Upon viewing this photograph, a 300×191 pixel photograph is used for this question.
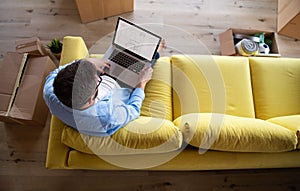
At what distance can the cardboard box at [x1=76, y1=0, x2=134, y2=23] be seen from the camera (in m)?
1.90

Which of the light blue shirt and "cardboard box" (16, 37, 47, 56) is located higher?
"cardboard box" (16, 37, 47, 56)

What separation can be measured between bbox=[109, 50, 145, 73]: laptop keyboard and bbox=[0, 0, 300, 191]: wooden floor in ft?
1.81

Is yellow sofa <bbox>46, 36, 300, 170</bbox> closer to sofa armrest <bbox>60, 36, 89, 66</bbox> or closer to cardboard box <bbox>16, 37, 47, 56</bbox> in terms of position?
sofa armrest <bbox>60, 36, 89, 66</bbox>

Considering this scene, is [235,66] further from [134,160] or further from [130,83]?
[134,160]

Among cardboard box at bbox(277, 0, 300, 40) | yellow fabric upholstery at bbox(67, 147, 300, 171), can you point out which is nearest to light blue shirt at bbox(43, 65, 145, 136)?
yellow fabric upholstery at bbox(67, 147, 300, 171)

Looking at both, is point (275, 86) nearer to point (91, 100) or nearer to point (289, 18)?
point (289, 18)

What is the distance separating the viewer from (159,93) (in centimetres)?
Result: 152

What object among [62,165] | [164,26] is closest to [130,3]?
[164,26]

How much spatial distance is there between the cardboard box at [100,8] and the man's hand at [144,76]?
79cm

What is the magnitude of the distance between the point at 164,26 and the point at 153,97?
909mm

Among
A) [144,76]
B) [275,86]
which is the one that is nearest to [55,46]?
[144,76]

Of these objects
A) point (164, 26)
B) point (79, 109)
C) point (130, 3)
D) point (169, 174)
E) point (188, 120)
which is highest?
point (130, 3)

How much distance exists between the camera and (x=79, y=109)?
1.01 m

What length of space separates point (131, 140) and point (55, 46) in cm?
115
